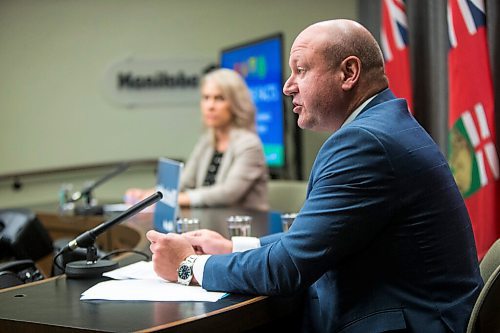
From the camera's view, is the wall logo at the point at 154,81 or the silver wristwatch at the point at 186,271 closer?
the silver wristwatch at the point at 186,271

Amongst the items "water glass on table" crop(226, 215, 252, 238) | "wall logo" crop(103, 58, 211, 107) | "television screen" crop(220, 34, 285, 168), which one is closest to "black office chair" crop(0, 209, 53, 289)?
"water glass on table" crop(226, 215, 252, 238)

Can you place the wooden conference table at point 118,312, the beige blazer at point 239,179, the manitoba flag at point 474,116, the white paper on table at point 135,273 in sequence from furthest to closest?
the beige blazer at point 239,179 → the manitoba flag at point 474,116 → the white paper on table at point 135,273 → the wooden conference table at point 118,312

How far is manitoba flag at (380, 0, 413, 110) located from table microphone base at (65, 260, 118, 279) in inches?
80.6

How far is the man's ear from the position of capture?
6.31 ft

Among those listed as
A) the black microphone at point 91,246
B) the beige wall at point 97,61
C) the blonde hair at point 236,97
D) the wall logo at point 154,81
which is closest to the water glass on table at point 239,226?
the black microphone at point 91,246

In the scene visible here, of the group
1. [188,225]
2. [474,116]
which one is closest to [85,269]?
[188,225]

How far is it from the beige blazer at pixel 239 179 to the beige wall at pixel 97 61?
1.90 meters

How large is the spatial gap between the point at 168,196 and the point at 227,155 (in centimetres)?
120

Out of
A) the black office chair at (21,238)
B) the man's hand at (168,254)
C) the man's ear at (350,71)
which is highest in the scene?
the man's ear at (350,71)

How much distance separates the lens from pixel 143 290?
6.24 ft

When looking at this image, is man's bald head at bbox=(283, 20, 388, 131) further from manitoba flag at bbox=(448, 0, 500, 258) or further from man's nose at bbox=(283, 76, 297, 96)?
manitoba flag at bbox=(448, 0, 500, 258)

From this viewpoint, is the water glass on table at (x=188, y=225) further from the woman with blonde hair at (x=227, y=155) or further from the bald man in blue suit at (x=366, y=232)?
the woman with blonde hair at (x=227, y=155)

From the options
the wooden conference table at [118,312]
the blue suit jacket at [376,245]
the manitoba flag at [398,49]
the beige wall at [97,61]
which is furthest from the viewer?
the beige wall at [97,61]

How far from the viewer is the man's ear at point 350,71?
1.92 metres
